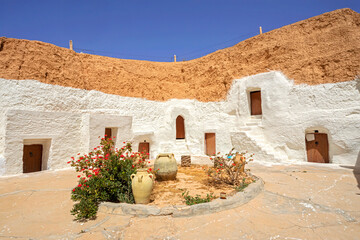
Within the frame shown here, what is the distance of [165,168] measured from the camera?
7012 millimetres

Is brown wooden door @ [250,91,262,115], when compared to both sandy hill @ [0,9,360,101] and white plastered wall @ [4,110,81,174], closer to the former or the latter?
sandy hill @ [0,9,360,101]

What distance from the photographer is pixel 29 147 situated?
34.0ft

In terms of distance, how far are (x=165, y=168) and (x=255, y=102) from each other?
949 cm

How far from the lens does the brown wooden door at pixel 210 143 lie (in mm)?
15000

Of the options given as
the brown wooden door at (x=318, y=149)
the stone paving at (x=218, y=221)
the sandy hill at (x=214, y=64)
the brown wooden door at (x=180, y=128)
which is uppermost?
the sandy hill at (x=214, y=64)

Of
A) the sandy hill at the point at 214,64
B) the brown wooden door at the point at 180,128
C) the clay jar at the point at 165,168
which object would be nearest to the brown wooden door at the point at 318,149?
the sandy hill at the point at 214,64

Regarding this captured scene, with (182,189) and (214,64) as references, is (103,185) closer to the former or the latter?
(182,189)

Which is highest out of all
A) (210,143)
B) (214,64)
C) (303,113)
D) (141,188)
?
(214,64)

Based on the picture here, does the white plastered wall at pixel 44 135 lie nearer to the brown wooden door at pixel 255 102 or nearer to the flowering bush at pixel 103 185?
the flowering bush at pixel 103 185

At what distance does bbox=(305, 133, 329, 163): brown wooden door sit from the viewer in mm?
10906

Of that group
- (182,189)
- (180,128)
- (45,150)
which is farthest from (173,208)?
(180,128)

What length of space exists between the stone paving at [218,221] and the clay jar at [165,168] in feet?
8.90

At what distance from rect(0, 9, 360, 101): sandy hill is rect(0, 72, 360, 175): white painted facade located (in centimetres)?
61

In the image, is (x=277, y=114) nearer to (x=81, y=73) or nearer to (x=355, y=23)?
(x=355, y=23)
